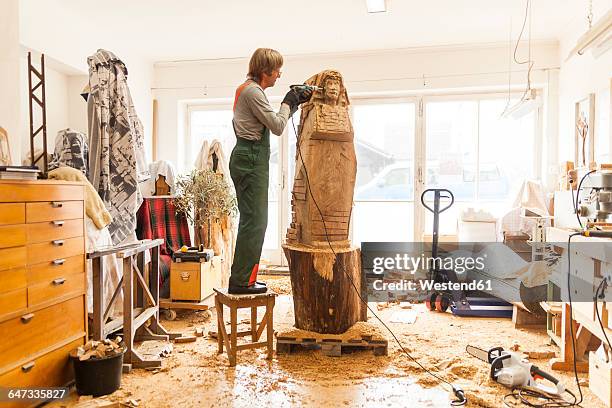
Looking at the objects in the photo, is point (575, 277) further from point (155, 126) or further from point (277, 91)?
point (155, 126)

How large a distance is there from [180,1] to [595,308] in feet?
14.6

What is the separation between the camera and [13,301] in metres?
2.33

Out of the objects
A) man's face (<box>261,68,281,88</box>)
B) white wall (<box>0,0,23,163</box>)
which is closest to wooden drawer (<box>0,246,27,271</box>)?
white wall (<box>0,0,23,163</box>)

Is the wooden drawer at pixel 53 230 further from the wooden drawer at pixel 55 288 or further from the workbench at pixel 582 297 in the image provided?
the workbench at pixel 582 297

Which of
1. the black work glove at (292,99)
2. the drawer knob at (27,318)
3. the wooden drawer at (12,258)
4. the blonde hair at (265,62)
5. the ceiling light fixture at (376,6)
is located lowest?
the drawer knob at (27,318)

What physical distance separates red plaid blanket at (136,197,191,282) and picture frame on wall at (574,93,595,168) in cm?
428

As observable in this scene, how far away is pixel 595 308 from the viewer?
8.63ft

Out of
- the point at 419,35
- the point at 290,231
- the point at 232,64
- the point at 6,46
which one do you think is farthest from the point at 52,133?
the point at 419,35

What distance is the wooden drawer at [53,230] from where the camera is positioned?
248 centimetres

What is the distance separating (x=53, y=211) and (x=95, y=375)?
97 cm

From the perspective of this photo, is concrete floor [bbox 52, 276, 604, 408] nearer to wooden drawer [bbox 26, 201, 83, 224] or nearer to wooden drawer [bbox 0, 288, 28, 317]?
wooden drawer [bbox 0, 288, 28, 317]

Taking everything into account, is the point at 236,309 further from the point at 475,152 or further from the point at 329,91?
the point at 475,152

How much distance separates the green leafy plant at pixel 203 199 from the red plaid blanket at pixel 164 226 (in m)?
0.11

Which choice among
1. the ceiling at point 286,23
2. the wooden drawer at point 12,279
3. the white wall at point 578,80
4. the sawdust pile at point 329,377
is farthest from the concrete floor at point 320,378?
the ceiling at point 286,23
